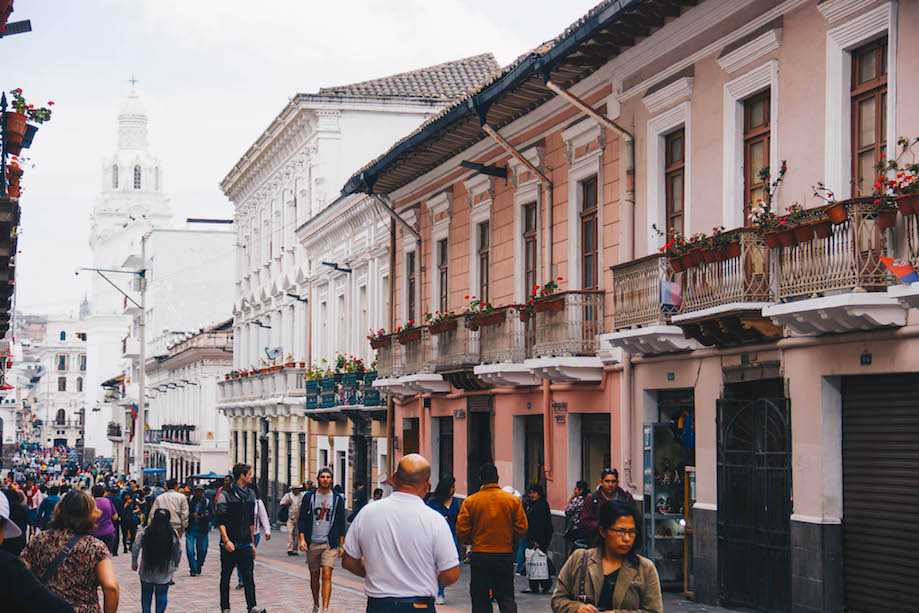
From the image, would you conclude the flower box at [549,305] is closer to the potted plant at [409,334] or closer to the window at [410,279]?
the potted plant at [409,334]

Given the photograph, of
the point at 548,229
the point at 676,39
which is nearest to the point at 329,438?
the point at 548,229

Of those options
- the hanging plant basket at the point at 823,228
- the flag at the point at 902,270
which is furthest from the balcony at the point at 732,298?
the flag at the point at 902,270

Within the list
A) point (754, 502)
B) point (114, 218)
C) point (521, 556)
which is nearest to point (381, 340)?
point (521, 556)

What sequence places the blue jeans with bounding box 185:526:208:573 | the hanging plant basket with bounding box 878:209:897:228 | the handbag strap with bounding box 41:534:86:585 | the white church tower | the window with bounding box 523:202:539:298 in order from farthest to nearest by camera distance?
the white church tower → the window with bounding box 523:202:539:298 → the blue jeans with bounding box 185:526:208:573 → the hanging plant basket with bounding box 878:209:897:228 → the handbag strap with bounding box 41:534:86:585

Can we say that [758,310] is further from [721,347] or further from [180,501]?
[180,501]

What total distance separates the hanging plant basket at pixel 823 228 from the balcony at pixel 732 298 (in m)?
1.40

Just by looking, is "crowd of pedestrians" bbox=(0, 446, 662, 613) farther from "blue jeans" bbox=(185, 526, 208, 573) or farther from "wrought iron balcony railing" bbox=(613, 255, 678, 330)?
"blue jeans" bbox=(185, 526, 208, 573)

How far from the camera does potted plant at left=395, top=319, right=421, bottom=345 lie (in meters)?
26.3

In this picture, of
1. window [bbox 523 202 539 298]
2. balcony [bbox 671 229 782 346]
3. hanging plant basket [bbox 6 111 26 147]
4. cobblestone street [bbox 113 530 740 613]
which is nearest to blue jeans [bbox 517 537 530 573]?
cobblestone street [bbox 113 530 740 613]

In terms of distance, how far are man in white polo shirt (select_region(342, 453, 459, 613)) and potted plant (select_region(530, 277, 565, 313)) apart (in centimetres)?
1178

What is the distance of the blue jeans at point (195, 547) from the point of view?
2192 centimetres

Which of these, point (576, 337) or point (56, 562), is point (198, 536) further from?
point (56, 562)

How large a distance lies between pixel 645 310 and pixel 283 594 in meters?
6.29

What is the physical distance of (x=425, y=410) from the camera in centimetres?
2848
